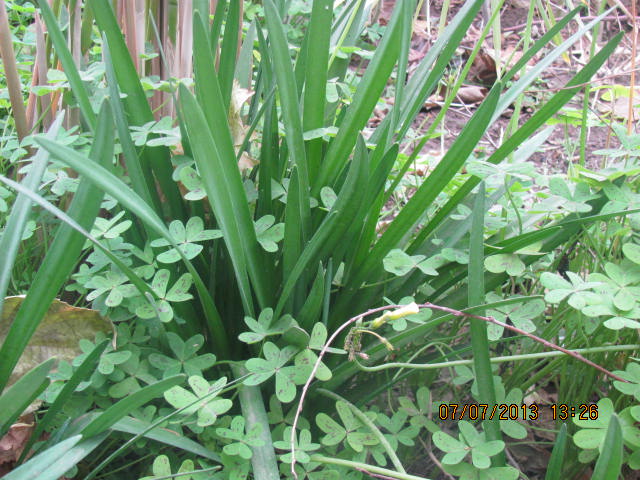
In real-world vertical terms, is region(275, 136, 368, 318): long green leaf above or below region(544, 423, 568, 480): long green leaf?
above

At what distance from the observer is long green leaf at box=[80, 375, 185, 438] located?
2.55 feet

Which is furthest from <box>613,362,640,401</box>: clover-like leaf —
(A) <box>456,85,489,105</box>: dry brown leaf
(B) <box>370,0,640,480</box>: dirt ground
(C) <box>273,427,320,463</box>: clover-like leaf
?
(A) <box>456,85,489,105</box>: dry brown leaf

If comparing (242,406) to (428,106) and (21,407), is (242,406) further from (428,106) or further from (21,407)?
(428,106)

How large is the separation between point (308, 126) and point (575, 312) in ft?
1.78

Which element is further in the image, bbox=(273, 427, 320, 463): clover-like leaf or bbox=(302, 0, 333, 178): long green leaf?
bbox=(302, 0, 333, 178): long green leaf

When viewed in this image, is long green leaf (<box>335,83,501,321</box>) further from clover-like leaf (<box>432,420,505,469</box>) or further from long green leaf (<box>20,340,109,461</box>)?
long green leaf (<box>20,340,109,461</box>)

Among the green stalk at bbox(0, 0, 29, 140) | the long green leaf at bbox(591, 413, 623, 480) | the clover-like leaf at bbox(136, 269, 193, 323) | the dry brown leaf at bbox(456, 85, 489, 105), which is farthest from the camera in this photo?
the dry brown leaf at bbox(456, 85, 489, 105)

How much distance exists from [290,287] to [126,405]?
0.29 metres

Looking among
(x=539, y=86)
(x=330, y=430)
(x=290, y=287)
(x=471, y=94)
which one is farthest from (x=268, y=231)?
(x=539, y=86)

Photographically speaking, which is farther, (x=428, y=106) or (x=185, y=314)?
(x=428, y=106)

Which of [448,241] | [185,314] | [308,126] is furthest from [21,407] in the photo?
[448,241]

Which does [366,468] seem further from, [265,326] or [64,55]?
[64,55]


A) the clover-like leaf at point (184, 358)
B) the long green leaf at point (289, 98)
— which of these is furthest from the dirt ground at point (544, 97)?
the clover-like leaf at point (184, 358)

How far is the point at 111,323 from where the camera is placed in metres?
0.98
